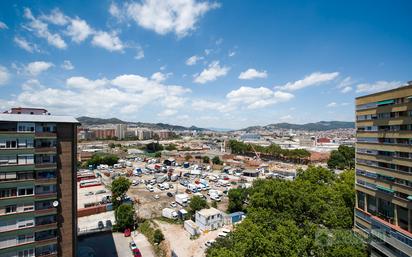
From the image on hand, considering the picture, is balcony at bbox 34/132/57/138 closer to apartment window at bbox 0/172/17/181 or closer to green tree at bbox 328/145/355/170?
apartment window at bbox 0/172/17/181

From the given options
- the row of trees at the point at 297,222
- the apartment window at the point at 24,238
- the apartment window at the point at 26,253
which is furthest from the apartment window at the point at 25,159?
the row of trees at the point at 297,222

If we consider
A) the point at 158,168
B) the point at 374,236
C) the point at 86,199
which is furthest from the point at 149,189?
the point at 374,236

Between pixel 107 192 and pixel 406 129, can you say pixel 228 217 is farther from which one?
pixel 107 192

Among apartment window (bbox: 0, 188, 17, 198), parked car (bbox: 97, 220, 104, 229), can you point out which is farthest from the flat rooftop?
parked car (bbox: 97, 220, 104, 229)


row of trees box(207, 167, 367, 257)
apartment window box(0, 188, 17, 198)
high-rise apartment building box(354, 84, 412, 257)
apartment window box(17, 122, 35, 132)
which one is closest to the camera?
apartment window box(0, 188, 17, 198)

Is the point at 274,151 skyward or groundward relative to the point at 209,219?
skyward

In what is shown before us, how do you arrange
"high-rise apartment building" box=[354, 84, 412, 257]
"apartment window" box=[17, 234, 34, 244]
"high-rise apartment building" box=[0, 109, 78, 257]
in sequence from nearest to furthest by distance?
"high-rise apartment building" box=[0, 109, 78, 257], "apartment window" box=[17, 234, 34, 244], "high-rise apartment building" box=[354, 84, 412, 257]

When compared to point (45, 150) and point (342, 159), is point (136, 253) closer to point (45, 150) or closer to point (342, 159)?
point (45, 150)

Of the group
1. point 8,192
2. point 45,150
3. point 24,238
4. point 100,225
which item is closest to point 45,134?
point 45,150
